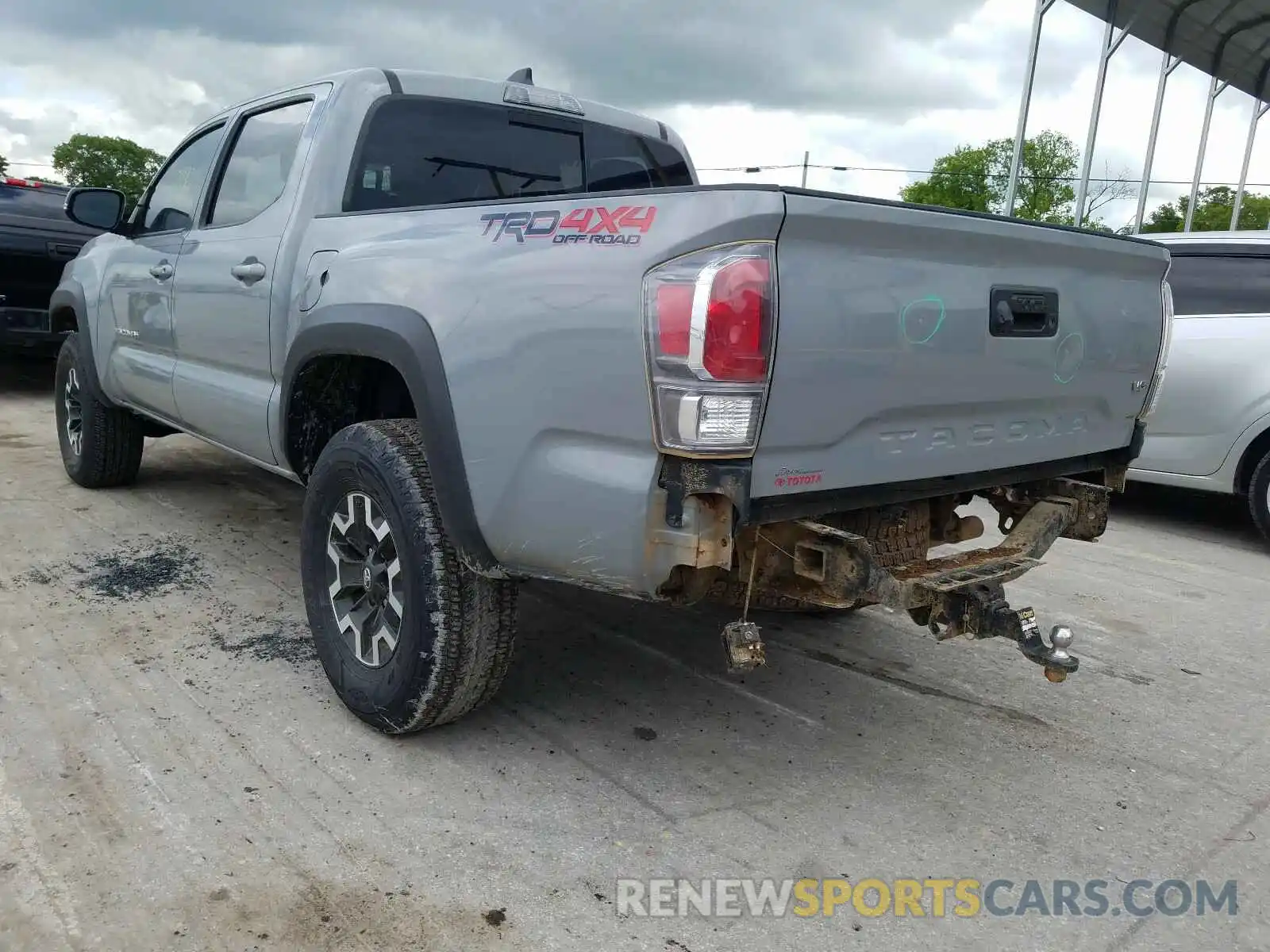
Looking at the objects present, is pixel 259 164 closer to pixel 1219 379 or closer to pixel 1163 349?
pixel 1163 349

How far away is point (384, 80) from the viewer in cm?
363

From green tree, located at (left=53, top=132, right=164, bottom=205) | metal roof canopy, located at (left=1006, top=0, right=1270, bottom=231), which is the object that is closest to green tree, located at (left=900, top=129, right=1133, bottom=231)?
metal roof canopy, located at (left=1006, top=0, right=1270, bottom=231)

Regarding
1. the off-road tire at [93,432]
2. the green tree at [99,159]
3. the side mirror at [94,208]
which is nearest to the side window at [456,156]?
the side mirror at [94,208]

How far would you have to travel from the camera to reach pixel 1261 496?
19.4ft

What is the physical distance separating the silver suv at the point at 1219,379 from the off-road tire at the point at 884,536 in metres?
→ 3.88

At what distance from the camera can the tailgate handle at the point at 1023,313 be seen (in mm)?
2666

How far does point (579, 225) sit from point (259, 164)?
2.23 m

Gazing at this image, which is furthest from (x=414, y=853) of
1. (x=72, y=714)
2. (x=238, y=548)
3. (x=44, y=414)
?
(x=44, y=414)

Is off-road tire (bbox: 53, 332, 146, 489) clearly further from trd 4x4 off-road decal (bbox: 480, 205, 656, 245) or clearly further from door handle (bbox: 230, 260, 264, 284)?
trd 4x4 off-road decal (bbox: 480, 205, 656, 245)

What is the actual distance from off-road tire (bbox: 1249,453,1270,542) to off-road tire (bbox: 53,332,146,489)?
6.57 metres

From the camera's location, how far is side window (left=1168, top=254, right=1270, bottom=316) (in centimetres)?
604

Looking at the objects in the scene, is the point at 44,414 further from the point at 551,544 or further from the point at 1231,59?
the point at 1231,59

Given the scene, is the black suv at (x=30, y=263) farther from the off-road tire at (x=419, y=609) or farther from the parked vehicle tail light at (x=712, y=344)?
the parked vehicle tail light at (x=712, y=344)

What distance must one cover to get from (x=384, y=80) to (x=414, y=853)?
2.69 metres
